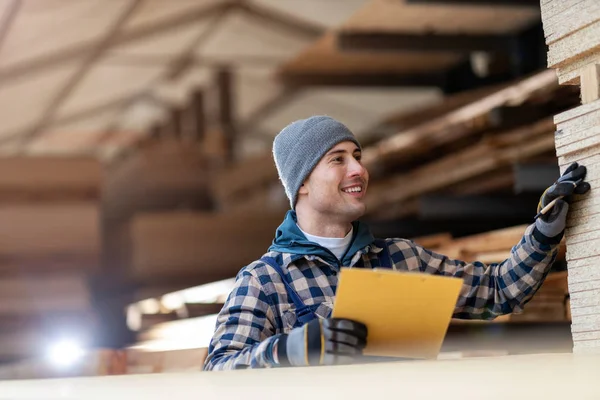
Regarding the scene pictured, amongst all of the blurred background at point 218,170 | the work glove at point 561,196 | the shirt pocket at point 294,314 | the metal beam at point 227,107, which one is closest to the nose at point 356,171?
the shirt pocket at point 294,314

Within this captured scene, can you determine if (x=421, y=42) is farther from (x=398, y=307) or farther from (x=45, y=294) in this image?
(x=398, y=307)

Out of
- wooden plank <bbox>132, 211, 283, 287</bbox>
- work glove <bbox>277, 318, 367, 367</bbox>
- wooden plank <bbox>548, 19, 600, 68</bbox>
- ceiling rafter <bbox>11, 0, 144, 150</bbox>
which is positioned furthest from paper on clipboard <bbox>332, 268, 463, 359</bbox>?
ceiling rafter <bbox>11, 0, 144, 150</bbox>

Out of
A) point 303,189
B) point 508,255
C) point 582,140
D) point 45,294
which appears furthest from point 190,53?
point 582,140

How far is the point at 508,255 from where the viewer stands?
15.6 feet

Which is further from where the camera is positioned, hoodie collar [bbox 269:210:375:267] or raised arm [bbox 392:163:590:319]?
hoodie collar [bbox 269:210:375:267]

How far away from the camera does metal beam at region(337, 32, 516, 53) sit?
22.8ft

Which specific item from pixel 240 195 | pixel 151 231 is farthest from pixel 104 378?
pixel 240 195

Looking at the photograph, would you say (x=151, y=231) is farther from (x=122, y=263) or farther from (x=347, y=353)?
(x=347, y=353)

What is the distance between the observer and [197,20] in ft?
34.0

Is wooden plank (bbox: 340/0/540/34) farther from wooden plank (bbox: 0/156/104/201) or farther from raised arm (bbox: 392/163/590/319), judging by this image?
raised arm (bbox: 392/163/590/319)

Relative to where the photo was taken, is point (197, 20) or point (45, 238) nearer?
point (45, 238)

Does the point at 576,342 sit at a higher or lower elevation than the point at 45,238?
lower

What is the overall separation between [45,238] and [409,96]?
5.95m

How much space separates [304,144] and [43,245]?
4.15m
